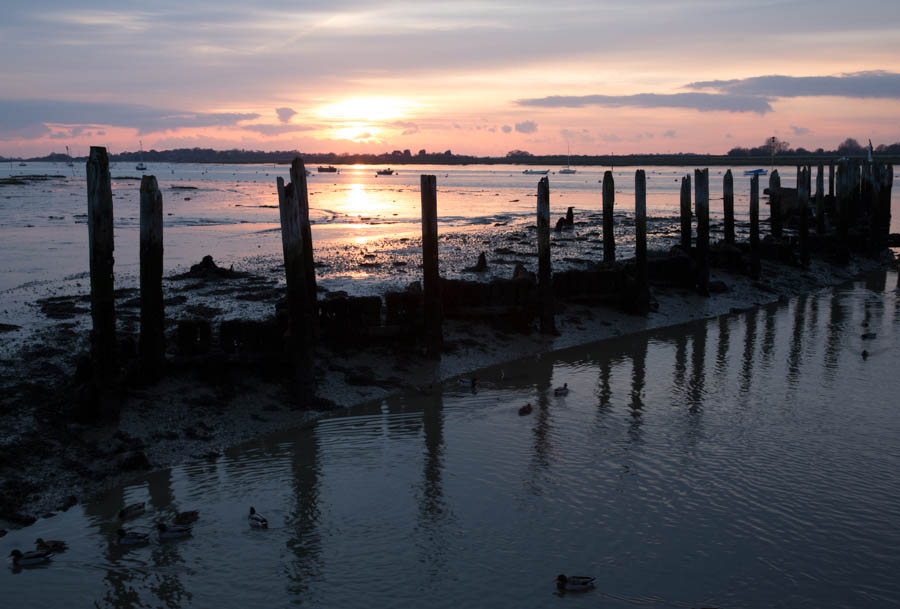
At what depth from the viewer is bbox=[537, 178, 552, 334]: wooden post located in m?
15.9

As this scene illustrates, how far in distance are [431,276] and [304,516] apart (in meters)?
6.21

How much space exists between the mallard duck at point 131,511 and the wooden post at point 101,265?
238 centimetres

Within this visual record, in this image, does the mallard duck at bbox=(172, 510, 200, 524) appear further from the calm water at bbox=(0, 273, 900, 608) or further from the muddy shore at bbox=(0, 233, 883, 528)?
the muddy shore at bbox=(0, 233, 883, 528)

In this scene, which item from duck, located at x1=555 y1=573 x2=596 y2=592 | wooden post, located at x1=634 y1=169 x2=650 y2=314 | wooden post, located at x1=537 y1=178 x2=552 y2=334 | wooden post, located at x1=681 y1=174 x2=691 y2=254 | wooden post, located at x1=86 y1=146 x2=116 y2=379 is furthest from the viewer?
wooden post, located at x1=681 y1=174 x2=691 y2=254

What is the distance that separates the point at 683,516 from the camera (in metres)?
8.22

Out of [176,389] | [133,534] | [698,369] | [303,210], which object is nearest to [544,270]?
[698,369]

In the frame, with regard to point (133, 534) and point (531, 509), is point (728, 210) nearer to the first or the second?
point (531, 509)

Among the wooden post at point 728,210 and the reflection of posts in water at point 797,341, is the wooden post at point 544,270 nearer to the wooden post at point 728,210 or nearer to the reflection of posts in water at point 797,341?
the reflection of posts in water at point 797,341

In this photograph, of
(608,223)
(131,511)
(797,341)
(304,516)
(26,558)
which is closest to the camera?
(26,558)

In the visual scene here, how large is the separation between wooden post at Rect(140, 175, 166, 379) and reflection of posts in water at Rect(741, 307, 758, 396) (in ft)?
31.3

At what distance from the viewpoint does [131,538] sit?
743 centimetres

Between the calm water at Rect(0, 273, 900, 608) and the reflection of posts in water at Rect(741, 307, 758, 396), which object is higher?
the reflection of posts in water at Rect(741, 307, 758, 396)

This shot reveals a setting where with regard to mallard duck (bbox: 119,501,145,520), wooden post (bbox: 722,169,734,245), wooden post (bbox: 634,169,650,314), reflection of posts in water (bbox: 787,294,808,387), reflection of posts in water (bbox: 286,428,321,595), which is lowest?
reflection of posts in water (bbox: 286,428,321,595)

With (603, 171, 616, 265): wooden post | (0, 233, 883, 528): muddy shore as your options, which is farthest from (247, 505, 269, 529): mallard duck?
(603, 171, 616, 265): wooden post
